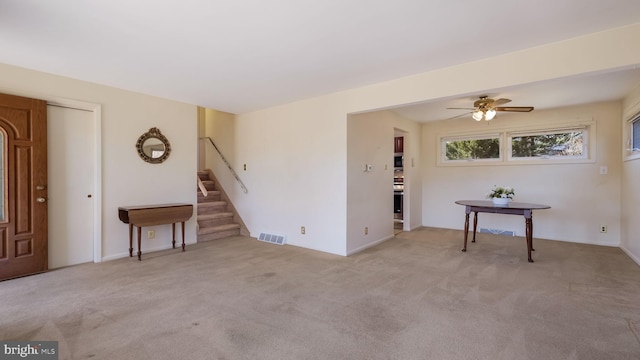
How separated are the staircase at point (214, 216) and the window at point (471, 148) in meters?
4.33

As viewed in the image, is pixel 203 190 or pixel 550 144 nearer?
pixel 550 144

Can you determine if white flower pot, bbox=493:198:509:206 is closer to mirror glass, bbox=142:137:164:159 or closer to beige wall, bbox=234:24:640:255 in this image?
beige wall, bbox=234:24:640:255

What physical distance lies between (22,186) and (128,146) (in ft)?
3.70

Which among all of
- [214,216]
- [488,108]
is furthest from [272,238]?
[488,108]

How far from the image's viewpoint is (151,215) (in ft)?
12.3

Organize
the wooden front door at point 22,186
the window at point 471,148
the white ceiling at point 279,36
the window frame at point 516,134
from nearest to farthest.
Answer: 1. the white ceiling at point 279,36
2. the wooden front door at point 22,186
3. the window frame at point 516,134
4. the window at point 471,148

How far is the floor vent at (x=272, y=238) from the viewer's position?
464 centimetres

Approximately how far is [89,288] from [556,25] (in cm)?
448

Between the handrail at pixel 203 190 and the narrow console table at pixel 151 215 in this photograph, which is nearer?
the narrow console table at pixel 151 215

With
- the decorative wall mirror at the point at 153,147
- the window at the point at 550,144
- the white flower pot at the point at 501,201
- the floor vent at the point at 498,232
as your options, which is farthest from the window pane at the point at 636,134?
the decorative wall mirror at the point at 153,147

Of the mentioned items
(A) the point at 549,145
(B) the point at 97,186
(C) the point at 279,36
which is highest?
(C) the point at 279,36

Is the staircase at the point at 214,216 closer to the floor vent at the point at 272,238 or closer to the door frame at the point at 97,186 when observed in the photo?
the floor vent at the point at 272,238

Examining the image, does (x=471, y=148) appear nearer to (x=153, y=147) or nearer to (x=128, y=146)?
(x=153, y=147)

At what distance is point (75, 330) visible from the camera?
2.03 metres
